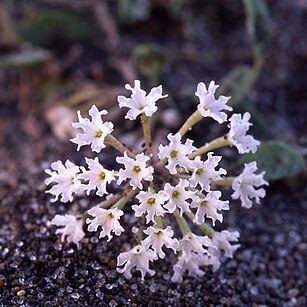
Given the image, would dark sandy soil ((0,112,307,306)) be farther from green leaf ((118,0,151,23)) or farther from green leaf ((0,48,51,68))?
green leaf ((118,0,151,23))

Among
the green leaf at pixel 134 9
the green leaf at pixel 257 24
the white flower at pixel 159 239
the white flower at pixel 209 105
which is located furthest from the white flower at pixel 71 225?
the green leaf at pixel 134 9

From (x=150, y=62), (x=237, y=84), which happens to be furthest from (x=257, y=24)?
(x=150, y=62)

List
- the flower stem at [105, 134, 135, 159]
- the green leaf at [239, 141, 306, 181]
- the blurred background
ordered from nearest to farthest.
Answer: the flower stem at [105, 134, 135, 159] < the green leaf at [239, 141, 306, 181] < the blurred background

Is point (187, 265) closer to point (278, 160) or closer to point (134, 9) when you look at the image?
point (278, 160)

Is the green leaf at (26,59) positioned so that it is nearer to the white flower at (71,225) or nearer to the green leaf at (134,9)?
the green leaf at (134,9)

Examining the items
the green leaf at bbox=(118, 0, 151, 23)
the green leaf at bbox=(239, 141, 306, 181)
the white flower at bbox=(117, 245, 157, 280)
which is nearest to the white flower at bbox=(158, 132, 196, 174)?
the white flower at bbox=(117, 245, 157, 280)

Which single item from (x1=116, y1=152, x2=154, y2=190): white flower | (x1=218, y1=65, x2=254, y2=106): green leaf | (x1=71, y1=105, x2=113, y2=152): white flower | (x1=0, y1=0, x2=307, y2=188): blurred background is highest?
(x1=0, y1=0, x2=307, y2=188): blurred background
